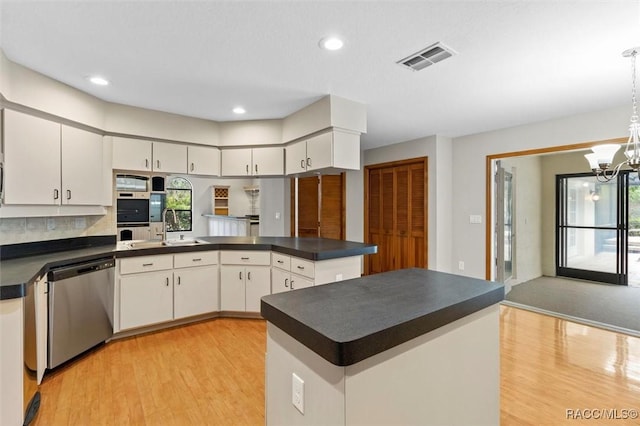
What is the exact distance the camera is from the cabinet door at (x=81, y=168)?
2.83 m

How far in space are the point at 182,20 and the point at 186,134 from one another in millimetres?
2043

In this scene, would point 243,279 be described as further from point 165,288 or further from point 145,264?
point 145,264

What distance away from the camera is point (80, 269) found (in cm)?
260

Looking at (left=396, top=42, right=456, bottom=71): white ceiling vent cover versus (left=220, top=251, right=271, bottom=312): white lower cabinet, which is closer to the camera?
(left=396, top=42, right=456, bottom=71): white ceiling vent cover

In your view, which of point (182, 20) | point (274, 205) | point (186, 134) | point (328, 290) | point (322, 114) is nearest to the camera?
point (328, 290)

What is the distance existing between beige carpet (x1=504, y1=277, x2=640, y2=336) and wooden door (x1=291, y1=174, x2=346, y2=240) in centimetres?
288

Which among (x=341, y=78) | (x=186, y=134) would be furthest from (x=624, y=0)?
(x=186, y=134)

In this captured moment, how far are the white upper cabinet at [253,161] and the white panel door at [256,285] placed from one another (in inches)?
47.3

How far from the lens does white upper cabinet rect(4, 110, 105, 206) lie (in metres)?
2.41

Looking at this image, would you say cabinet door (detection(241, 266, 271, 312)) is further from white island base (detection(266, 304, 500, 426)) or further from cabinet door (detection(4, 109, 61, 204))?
white island base (detection(266, 304, 500, 426))

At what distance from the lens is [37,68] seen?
2.48m

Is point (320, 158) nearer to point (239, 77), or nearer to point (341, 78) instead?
point (341, 78)

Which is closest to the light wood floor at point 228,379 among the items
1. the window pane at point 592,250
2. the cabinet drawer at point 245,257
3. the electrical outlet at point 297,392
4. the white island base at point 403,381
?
the cabinet drawer at point 245,257

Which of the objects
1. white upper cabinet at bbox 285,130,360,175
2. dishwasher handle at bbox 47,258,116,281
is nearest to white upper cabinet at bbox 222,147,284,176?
white upper cabinet at bbox 285,130,360,175
